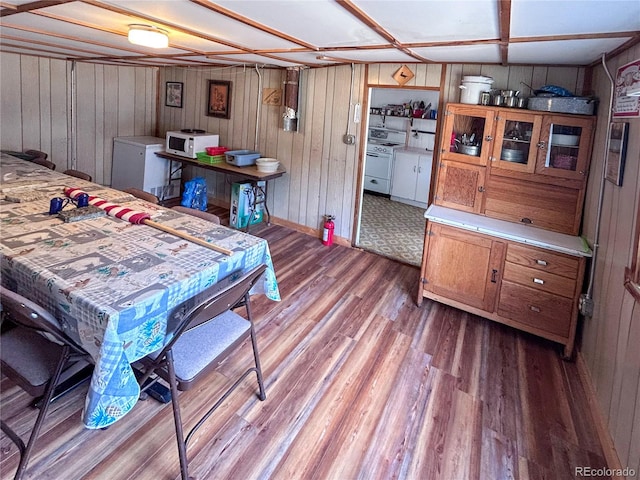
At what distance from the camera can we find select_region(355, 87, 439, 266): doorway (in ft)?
20.2

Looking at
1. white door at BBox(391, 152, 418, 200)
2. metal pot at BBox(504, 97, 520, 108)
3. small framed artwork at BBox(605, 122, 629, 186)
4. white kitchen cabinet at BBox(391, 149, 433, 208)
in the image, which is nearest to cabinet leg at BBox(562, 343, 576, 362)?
small framed artwork at BBox(605, 122, 629, 186)

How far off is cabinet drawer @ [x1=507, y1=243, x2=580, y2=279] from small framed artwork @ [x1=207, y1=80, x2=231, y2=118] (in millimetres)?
3982

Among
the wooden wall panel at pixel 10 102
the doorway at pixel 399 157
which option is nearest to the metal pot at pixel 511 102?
the doorway at pixel 399 157

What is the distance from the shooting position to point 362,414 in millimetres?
2182

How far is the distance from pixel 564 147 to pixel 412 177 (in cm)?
351

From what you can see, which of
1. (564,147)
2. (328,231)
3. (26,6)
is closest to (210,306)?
(26,6)

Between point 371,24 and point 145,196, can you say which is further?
point 145,196

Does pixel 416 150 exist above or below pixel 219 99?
below

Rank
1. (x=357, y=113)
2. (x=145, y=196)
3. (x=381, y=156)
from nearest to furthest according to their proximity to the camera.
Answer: (x=145, y=196), (x=357, y=113), (x=381, y=156)

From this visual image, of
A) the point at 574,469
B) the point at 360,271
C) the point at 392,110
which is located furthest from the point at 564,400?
the point at 392,110

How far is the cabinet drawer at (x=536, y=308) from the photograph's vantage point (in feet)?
9.07

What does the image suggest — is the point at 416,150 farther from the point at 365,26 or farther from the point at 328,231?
the point at 365,26

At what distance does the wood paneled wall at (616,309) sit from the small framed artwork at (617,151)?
3 centimetres

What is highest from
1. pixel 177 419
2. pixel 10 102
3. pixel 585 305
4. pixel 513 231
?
pixel 10 102
